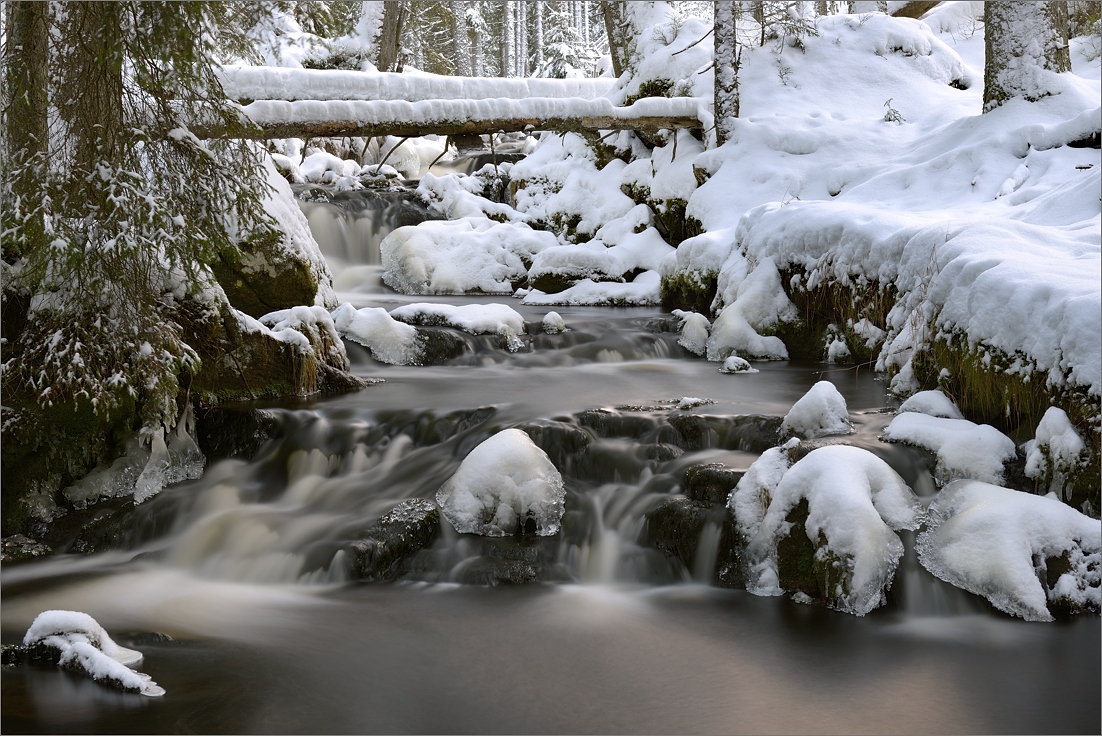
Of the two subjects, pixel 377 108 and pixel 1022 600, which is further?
pixel 377 108

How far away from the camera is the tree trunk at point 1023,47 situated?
9742mm

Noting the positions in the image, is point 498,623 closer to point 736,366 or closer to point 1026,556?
point 1026,556

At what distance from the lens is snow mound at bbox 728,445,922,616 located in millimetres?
4348

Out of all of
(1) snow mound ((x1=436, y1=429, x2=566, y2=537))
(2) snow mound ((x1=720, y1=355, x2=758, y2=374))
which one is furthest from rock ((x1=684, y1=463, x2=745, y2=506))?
(2) snow mound ((x1=720, y1=355, x2=758, y2=374))

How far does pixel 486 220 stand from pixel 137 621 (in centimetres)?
1053

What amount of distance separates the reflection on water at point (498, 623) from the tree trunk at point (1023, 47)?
5.73 metres

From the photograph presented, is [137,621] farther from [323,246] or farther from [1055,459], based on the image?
[323,246]

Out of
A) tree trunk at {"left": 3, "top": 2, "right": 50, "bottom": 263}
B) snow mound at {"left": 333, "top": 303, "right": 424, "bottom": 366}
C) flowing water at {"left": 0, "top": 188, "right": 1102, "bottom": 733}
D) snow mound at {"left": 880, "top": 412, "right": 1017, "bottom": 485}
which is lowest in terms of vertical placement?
flowing water at {"left": 0, "top": 188, "right": 1102, "bottom": 733}

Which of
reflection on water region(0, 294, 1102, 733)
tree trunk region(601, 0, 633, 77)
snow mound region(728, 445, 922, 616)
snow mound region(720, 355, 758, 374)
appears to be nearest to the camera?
reflection on water region(0, 294, 1102, 733)

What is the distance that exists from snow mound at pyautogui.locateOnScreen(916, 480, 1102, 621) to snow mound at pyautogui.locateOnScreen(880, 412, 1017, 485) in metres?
0.48

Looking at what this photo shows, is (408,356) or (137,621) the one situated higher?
(408,356)

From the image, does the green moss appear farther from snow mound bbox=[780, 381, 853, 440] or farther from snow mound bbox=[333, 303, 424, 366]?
snow mound bbox=[780, 381, 853, 440]

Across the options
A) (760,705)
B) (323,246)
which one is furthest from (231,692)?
(323,246)

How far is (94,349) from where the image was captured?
5355 millimetres
